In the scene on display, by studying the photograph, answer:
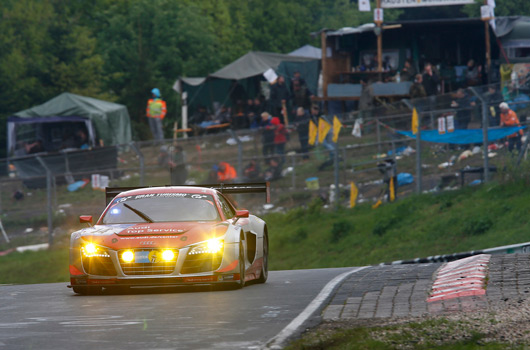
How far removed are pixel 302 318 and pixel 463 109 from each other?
1789cm

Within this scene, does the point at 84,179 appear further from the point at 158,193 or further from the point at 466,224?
the point at 158,193

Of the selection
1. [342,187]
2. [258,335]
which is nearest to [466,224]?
[342,187]

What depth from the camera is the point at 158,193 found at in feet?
46.5

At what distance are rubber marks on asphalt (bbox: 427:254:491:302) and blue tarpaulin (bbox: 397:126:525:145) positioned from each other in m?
12.0

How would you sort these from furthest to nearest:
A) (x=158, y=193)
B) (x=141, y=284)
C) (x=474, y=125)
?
(x=474, y=125)
(x=158, y=193)
(x=141, y=284)

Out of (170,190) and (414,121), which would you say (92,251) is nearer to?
(170,190)

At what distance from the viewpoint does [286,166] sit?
29875 mm

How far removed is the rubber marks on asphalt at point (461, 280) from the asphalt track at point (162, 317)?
1163 mm

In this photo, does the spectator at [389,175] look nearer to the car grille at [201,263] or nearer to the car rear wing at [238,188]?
the car rear wing at [238,188]

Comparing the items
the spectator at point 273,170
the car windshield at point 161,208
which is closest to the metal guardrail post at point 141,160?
the spectator at point 273,170

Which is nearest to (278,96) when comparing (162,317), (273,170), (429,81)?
(429,81)

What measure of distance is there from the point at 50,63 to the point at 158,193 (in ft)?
139

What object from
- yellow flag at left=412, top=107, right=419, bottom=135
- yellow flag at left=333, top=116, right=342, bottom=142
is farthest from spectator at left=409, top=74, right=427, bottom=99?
yellow flag at left=412, top=107, right=419, bottom=135

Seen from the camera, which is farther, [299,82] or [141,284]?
[299,82]
